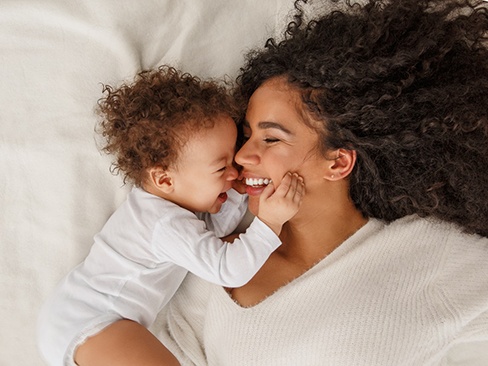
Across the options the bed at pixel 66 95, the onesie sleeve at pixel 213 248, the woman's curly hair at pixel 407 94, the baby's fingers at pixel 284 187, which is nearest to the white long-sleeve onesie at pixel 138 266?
the onesie sleeve at pixel 213 248

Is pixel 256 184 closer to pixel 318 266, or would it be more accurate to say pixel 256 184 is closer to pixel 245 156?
pixel 245 156

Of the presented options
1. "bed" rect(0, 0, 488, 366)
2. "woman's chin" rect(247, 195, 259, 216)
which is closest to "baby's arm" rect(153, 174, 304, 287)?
"woman's chin" rect(247, 195, 259, 216)

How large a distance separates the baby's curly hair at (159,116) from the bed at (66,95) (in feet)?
0.88

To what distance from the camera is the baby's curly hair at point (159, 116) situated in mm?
1795

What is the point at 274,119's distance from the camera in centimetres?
185

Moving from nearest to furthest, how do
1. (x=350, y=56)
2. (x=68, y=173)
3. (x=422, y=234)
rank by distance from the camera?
1. (x=350, y=56)
2. (x=422, y=234)
3. (x=68, y=173)

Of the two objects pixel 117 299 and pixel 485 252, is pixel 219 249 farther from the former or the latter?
pixel 485 252

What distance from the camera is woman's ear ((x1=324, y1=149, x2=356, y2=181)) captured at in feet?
6.20

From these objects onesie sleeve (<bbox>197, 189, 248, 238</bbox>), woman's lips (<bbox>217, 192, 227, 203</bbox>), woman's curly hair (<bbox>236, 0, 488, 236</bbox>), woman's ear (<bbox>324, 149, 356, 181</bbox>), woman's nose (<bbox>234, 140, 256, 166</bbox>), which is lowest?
onesie sleeve (<bbox>197, 189, 248, 238</bbox>)

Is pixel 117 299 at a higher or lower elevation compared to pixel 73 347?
higher

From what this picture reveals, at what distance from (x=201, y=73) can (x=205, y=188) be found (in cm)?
52

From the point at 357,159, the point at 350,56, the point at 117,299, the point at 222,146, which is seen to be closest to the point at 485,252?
the point at 357,159

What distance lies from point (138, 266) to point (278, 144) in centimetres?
56

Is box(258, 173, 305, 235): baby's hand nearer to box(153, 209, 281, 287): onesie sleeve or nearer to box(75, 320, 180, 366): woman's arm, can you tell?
box(153, 209, 281, 287): onesie sleeve
